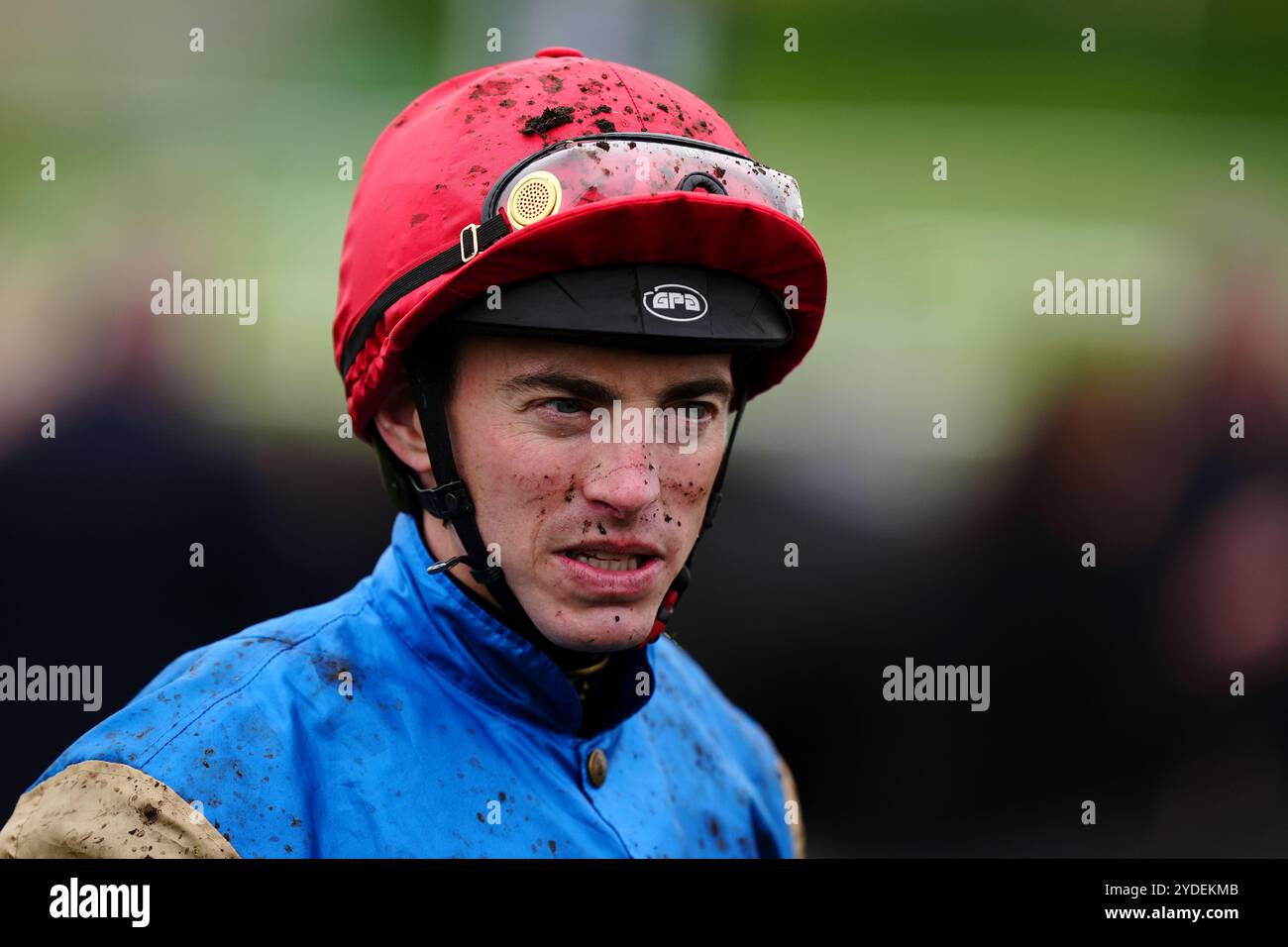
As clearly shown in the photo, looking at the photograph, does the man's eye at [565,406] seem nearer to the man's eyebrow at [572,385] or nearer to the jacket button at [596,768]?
the man's eyebrow at [572,385]

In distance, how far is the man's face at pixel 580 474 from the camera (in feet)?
7.23

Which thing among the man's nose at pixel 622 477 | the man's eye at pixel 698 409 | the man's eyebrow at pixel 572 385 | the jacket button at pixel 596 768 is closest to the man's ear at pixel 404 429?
the man's eyebrow at pixel 572 385

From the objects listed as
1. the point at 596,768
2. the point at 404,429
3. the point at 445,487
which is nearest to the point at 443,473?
the point at 445,487

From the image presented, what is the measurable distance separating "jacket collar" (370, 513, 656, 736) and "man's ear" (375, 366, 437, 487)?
0.16 meters

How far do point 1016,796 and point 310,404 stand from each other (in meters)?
3.45

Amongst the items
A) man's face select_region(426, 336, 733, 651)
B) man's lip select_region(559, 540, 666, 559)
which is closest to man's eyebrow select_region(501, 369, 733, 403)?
man's face select_region(426, 336, 733, 651)

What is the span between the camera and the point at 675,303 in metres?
2.20

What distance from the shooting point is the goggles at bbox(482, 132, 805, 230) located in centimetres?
217

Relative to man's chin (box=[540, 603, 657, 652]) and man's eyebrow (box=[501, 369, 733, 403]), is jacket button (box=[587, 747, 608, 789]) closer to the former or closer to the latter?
man's chin (box=[540, 603, 657, 652])

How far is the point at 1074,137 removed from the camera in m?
5.62

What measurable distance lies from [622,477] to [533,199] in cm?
53

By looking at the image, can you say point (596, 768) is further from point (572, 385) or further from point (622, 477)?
point (572, 385)

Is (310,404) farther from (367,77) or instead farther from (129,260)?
(367,77)
